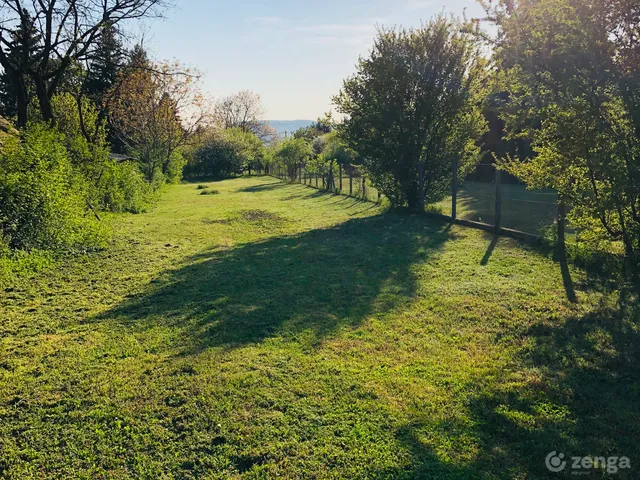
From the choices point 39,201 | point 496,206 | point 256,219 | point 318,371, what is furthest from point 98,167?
point 318,371

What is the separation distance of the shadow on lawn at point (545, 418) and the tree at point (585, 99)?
4.80ft

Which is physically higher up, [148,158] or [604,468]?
[148,158]

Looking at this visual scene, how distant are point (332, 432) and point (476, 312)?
8.42ft

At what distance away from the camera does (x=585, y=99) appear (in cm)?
432

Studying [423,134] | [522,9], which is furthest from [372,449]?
[423,134]

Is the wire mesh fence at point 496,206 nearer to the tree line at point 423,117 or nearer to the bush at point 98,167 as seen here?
the tree line at point 423,117

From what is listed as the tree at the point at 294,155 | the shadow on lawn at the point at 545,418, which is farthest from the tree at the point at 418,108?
the tree at the point at 294,155

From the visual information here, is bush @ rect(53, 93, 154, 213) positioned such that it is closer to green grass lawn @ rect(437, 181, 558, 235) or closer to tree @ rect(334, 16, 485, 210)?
tree @ rect(334, 16, 485, 210)

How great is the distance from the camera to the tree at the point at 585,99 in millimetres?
4160

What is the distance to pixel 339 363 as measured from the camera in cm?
365

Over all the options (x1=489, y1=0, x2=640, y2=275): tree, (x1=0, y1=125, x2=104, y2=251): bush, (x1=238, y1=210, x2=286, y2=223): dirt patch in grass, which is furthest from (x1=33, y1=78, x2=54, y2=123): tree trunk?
(x1=489, y1=0, x2=640, y2=275): tree

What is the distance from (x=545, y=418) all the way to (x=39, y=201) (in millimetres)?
7662

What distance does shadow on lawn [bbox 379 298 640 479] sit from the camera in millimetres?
2416

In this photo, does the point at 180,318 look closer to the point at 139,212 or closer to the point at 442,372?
the point at 442,372
